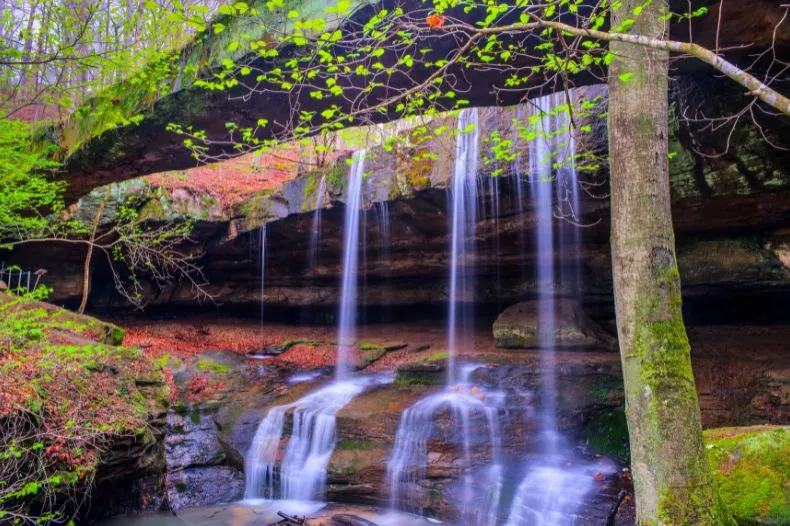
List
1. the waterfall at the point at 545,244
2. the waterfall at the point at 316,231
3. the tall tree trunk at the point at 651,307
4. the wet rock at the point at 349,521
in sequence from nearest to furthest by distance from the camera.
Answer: the tall tree trunk at the point at 651,307
the wet rock at the point at 349,521
the waterfall at the point at 545,244
the waterfall at the point at 316,231

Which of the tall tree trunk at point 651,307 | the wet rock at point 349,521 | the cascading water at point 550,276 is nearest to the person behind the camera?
the tall tree trunk at point 651,307

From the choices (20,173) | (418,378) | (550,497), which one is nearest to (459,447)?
(550,497)

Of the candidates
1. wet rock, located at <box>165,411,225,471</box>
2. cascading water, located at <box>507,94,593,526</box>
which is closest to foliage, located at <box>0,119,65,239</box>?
wet rock, located at <box>165,411,225,471</box>

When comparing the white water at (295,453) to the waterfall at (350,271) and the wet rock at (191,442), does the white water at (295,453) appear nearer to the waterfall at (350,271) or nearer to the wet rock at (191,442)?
the wet rock at (191,442)

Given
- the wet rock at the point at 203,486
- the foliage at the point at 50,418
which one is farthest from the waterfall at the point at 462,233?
the foliage at the point at 50,418

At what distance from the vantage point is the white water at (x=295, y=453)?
22.4 feet

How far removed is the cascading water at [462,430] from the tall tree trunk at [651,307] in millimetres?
1512

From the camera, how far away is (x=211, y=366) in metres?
9.98

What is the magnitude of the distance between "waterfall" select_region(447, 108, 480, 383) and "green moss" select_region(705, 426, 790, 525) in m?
4.35

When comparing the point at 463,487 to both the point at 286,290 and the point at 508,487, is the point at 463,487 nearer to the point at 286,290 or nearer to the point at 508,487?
the point at 508,487

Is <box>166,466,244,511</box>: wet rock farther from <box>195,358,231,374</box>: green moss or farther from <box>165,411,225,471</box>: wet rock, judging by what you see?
<box>195,358,231,374</box>: green moss

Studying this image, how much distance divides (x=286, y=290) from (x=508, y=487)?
9101mm

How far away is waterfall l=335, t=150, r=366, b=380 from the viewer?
31.6 ft

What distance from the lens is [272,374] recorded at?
10234 mm
